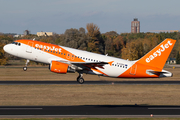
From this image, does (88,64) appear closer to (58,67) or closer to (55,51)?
(58,67)

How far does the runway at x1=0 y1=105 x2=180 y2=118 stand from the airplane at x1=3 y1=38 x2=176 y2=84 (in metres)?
12.4

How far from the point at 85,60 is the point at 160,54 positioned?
38.6ft

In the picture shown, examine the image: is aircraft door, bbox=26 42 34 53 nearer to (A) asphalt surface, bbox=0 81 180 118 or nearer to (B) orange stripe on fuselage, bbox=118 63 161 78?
(A) asphalt surface, bbox=0 81 180 118

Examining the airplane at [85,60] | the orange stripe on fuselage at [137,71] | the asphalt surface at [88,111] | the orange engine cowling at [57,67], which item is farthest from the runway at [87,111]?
the orange stripe on fuselage at [137,71]

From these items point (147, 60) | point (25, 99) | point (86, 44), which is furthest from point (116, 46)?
point (25, 99)

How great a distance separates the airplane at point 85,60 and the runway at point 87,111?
489 inches

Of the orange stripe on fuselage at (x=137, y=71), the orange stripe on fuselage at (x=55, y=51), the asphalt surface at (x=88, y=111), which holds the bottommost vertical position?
the asphalt surface at (x=88, y=111)

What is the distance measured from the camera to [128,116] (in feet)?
74.3

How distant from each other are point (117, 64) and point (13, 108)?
64.0 feet

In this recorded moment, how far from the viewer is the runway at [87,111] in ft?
75.8

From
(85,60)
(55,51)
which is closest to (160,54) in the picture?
(85,60)

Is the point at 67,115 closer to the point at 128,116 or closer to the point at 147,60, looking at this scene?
the point at 128,116

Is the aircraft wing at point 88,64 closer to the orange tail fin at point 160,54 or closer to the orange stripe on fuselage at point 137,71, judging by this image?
the orange stripe on fuselage at point 137,71

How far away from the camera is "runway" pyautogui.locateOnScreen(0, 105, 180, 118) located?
23.1 metres
